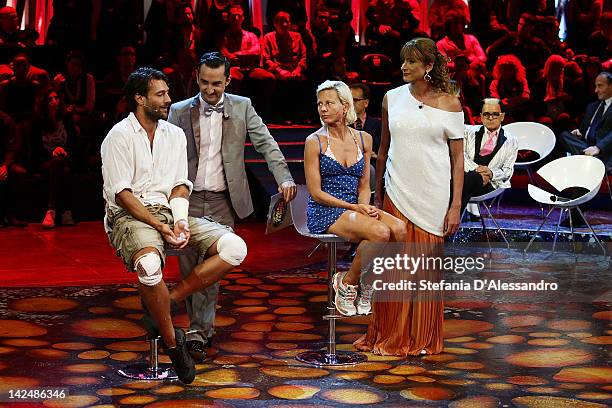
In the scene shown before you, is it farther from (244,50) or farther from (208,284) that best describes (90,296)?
(244,50)

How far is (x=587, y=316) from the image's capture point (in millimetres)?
5953

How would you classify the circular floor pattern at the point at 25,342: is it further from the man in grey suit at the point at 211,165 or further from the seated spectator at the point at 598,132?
the seated spectator at the point at 598,132

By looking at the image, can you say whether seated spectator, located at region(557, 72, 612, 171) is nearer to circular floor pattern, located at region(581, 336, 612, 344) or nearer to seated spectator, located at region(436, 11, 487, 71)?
seated spectator, located at region(436, 11, 487, 71)

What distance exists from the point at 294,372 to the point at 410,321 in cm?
69

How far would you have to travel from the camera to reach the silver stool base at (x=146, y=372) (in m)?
4.58

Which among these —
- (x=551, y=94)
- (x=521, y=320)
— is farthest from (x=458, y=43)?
(x=521, y=320)

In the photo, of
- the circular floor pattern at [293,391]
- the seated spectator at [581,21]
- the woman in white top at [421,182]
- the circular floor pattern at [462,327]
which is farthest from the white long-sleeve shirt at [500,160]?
the seated spectator at [581,21]

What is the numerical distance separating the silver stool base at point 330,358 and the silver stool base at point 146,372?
644 millimetres

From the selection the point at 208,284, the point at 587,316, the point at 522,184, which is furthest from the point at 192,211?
the point at 522,184

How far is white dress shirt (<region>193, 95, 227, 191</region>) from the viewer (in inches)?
201

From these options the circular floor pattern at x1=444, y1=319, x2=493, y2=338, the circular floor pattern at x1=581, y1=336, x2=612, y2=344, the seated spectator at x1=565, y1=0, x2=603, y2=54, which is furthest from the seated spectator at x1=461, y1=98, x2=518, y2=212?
the seated spectator at x1=565, y1=0, x2=603, y2=54

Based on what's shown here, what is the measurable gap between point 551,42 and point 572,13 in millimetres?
1176

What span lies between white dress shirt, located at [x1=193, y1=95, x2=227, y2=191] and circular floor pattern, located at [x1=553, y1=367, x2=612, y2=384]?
1.82 meters

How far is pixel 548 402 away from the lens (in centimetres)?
431
